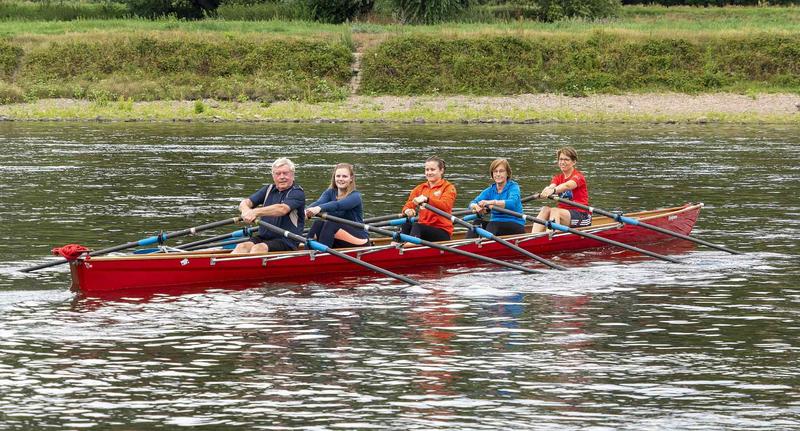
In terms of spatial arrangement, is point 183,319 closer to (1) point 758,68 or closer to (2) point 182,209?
(2) point 182,209

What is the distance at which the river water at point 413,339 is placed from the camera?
10914 mm

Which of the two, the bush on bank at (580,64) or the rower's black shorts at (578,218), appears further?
the bush on bank at (580,64)

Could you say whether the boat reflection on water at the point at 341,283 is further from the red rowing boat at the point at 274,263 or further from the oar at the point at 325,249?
the oar at the point at 325,249

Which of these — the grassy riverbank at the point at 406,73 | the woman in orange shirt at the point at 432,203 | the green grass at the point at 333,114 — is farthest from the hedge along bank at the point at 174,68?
the woman in orange shirt at the point at 432,203

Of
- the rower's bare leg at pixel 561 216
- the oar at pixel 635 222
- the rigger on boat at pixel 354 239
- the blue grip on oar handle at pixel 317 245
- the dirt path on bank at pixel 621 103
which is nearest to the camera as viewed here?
the rigger on boat at pixel 354 239

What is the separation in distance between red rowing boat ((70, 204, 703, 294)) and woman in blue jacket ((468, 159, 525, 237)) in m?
0.36

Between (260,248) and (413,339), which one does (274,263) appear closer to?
(260,248)

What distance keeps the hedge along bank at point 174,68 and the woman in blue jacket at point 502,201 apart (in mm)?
31174

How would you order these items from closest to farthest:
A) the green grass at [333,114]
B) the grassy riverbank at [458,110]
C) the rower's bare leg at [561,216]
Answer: the rower's bare leg at [561,216] → the green grass at [333,114] → the grassy riverbank at [458,110]

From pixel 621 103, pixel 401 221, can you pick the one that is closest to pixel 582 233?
pixel 401 221

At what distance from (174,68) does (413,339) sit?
133 ft

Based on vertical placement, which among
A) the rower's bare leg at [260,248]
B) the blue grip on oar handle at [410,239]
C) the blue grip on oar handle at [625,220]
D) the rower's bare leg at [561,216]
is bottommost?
the blue grip on oar handle at [625,220]

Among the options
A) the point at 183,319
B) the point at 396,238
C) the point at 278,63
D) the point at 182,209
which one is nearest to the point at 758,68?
the point at 278,63

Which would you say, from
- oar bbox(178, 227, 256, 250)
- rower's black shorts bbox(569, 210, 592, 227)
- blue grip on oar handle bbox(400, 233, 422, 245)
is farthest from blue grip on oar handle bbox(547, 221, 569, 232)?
oar bbox(178, 227, 256, 250)
